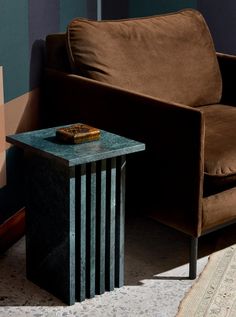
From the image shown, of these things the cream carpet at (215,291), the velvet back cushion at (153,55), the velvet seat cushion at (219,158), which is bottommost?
the cream carpet at (215,291)

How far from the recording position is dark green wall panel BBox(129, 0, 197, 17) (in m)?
3.72

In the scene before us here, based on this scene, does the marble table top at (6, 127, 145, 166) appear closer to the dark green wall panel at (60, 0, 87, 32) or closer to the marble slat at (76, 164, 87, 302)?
the marble slat at (76, 164, 87, 302)

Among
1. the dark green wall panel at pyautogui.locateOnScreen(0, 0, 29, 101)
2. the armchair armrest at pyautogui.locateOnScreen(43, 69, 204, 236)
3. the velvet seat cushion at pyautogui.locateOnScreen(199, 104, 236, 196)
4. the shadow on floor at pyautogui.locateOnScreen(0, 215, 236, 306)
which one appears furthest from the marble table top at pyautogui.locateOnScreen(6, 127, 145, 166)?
the shadow on floor at pyautogui.locateOnScreen(0, 215, 236, 306)

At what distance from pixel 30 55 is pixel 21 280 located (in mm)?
905

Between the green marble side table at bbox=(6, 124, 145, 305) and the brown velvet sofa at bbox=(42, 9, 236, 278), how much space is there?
19 cm

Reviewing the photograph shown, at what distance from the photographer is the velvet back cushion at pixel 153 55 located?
281 cm

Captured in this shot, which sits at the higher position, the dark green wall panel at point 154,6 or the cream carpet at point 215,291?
the dark green wall panel at point 154,6

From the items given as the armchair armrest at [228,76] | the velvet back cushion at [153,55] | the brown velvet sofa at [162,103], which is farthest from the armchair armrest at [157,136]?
the armchair armrest at [228,76]

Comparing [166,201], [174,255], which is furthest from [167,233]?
[166,201]

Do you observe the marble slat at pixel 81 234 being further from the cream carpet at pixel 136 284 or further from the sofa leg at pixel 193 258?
the sofa leg at pixel 193 258

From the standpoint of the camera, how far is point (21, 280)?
2561mm

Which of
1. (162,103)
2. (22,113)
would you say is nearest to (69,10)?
(22,113)

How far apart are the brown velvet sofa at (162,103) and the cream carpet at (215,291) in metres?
0.08

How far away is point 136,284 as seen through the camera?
254cm
